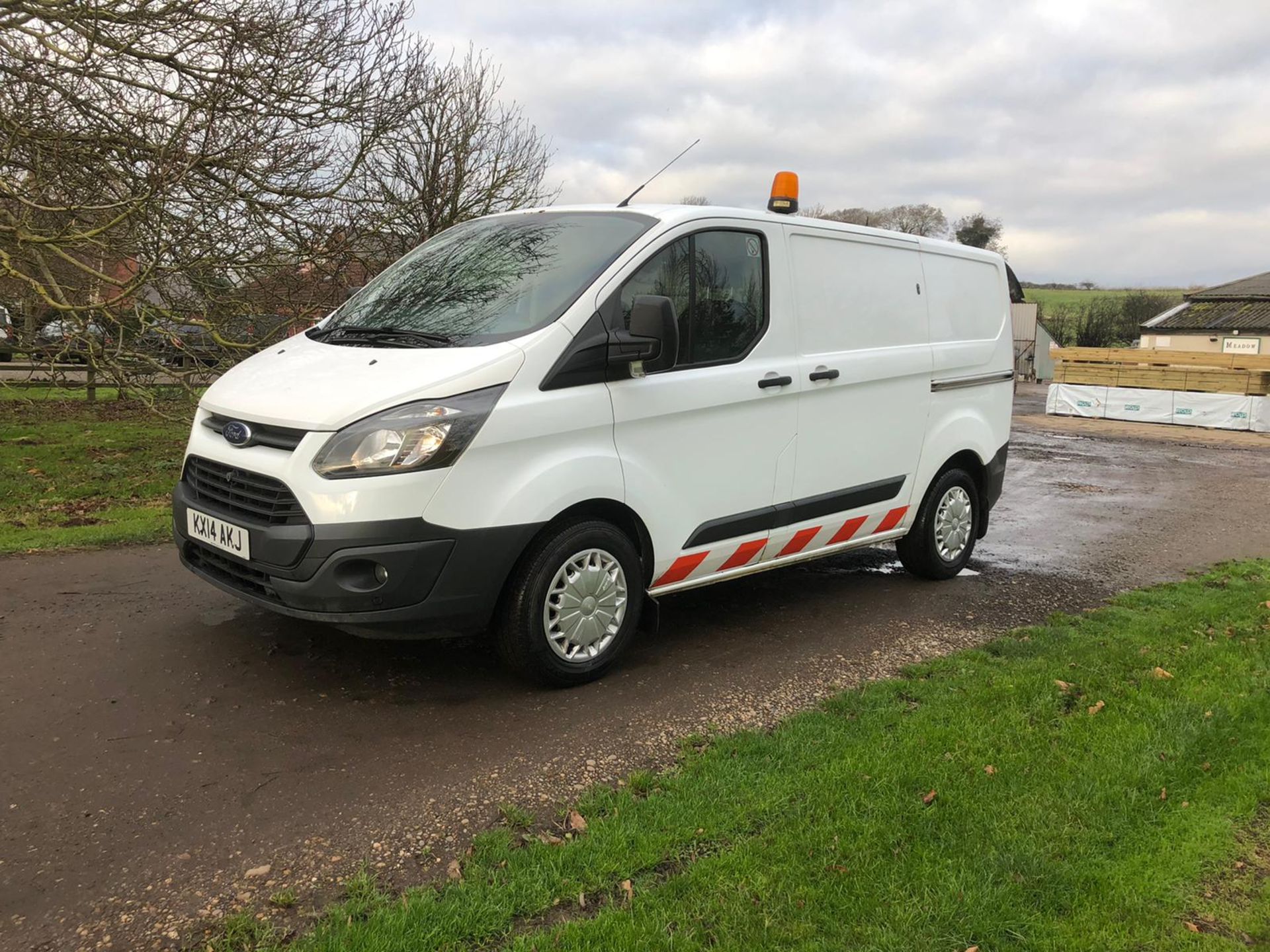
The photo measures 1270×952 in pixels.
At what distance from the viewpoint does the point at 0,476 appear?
30.6 feet

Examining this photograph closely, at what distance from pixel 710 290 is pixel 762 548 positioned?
1409mm

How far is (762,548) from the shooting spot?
4.94 metres

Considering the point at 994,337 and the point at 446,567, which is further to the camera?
the point at 994,337

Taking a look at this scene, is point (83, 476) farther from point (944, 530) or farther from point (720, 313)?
point (944, 530)

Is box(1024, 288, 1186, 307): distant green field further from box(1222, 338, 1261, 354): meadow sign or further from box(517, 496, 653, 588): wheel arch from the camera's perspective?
box(517, 496, 653, 588): wheel arch

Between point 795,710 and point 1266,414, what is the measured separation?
22.6m

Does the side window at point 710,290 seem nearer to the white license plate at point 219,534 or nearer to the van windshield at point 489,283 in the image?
the van windshield at point 489,283

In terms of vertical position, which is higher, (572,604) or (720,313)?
(720,313)

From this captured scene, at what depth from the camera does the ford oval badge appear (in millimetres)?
3867

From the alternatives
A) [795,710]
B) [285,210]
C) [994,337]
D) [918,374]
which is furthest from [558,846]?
[285,210]

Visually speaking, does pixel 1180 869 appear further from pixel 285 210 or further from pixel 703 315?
pixel 285 210

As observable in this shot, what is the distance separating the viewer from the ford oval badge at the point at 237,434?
387 cm

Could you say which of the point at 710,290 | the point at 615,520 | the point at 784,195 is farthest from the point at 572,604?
the point at 784,195

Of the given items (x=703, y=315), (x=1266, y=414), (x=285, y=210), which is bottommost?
(x=1266, y=414)
